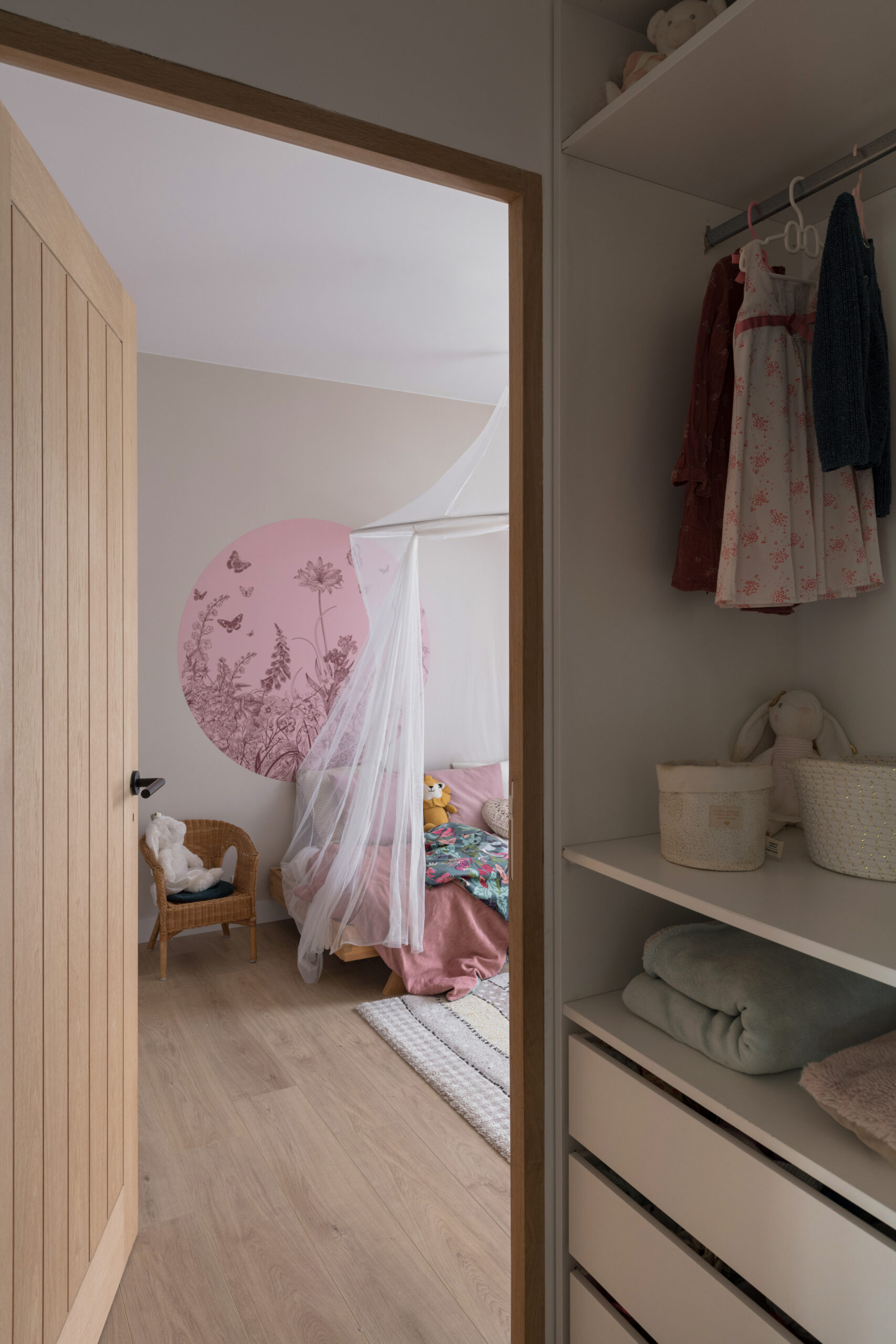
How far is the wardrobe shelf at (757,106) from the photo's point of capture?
114cm

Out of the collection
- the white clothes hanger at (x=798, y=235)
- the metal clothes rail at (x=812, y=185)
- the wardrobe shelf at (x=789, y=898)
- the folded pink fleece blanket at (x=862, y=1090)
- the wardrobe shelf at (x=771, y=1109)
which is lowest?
the wardrobe shelf at (x=771, y=1109)

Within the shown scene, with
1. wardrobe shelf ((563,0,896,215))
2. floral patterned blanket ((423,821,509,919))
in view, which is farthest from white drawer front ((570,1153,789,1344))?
floral patterned blanket ((423,821,509,919))

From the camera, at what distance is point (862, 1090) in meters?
1.04

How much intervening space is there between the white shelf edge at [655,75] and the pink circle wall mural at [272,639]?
9.54 ft

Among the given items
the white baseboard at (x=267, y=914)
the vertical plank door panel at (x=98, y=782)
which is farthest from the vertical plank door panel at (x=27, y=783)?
the white baseboard at (x=267, y=914)

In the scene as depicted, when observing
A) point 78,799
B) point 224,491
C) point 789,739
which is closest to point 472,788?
point 224,491

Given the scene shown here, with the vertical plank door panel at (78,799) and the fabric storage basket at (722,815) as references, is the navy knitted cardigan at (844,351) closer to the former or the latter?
the fabric storage basket at (722,815)

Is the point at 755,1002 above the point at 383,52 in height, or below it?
below

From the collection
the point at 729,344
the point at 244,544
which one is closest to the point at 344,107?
the point at 729,344

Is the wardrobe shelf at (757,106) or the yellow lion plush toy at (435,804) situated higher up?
the wardrobe shelf at (757,106)

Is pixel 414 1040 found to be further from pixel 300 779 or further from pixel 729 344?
pixel 729 344

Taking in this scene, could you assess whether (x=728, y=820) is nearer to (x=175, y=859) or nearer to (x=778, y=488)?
(x=778, y=488)

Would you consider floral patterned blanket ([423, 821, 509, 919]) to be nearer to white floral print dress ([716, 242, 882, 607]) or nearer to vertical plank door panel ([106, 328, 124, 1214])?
vertical plank door panel ([106, 328, 124, 1214])

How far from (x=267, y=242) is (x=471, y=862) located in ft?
8.18
